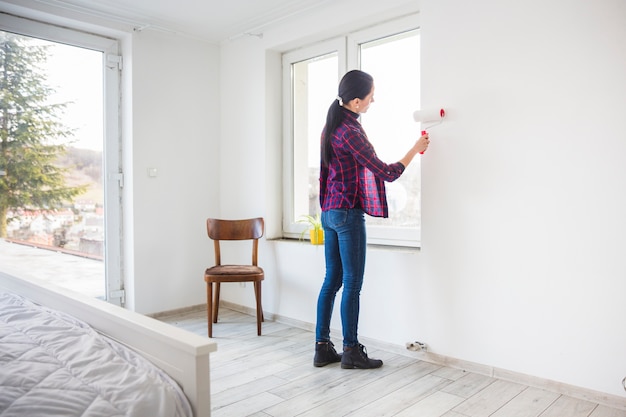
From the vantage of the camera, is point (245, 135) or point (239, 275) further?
point (245, 135)

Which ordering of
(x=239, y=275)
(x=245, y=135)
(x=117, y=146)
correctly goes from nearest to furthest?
(x=239, y=275) → (x=117, y=146) → (x=245, y=135)

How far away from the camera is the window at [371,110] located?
2.95m

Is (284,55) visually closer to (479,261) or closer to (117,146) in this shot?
(117,146)

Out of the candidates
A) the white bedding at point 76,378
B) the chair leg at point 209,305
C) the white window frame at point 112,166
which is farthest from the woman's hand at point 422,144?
the white window frame at point 112,166

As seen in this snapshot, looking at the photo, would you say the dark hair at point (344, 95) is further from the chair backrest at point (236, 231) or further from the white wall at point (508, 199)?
the chair backrest at point (236, 231)

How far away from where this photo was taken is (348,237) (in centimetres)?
247

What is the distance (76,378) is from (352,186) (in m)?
1.65

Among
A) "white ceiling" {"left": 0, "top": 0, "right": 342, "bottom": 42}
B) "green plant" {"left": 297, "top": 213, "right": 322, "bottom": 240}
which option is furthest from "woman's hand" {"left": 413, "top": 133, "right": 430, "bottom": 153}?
"white ceiling" {"left": 0, "top": 0, "right": 342, "bottom": 42}

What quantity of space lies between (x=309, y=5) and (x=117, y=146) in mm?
1732

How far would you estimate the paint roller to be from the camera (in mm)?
2531

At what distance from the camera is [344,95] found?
251cm

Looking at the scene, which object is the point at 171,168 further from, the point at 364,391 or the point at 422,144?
the point at 364,391

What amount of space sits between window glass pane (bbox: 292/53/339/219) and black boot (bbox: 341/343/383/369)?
1.23 m

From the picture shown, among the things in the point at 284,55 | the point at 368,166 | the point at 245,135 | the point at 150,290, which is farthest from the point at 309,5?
the point at 150,290
